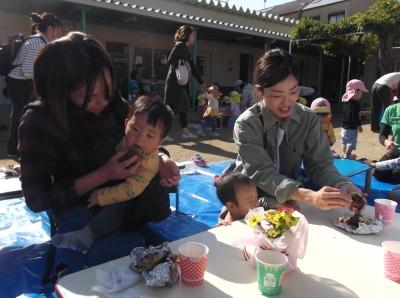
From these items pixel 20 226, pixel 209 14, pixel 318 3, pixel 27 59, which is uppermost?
pixel 318 3

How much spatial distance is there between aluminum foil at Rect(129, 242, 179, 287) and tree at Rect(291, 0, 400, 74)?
13125mm

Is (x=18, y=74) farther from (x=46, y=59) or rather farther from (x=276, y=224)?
(x=276, y=224)

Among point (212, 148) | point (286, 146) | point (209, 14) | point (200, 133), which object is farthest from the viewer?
point (209, 14)

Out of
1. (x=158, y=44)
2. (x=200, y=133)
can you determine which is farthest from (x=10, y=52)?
(x=158, y=44)

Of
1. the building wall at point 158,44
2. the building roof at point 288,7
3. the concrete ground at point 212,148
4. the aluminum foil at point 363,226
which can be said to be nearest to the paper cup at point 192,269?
the aluminum foil at point 363,226

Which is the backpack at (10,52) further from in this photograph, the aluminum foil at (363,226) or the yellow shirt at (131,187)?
the aluminum foil at (363,226)

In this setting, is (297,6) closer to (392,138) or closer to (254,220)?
(392,138)

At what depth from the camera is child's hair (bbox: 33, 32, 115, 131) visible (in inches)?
55.8

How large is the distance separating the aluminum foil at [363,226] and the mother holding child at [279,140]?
0.77ft

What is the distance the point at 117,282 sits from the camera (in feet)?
3.31

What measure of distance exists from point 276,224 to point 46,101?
1.00 metres

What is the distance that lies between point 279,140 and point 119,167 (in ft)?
3.18

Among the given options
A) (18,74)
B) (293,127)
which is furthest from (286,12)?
(293,127)

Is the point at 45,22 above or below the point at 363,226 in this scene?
above
